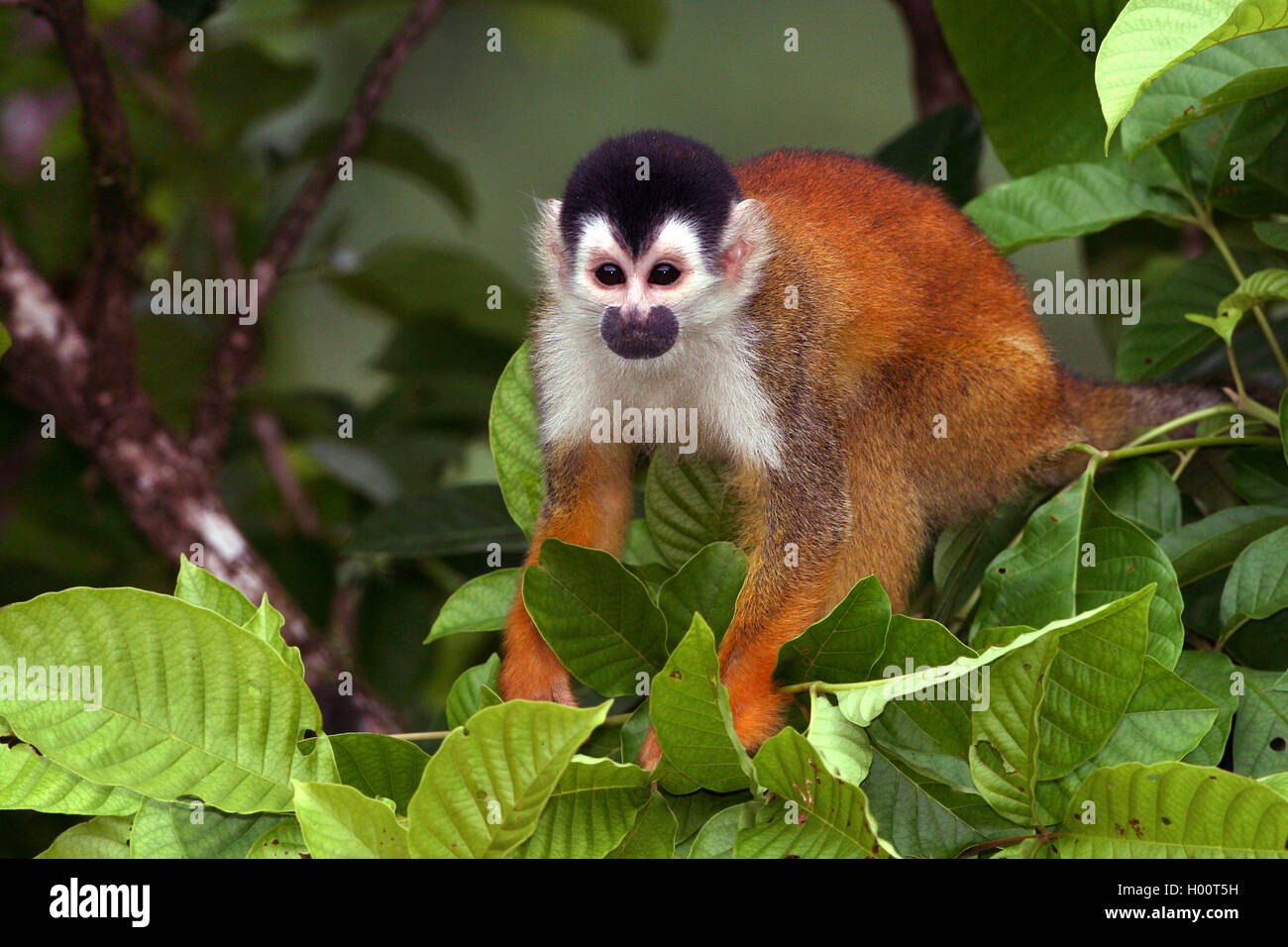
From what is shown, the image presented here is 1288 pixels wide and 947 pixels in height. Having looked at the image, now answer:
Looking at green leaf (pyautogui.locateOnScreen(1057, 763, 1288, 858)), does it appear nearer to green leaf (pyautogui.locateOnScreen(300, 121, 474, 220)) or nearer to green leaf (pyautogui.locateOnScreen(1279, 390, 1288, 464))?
green leaf (pyautogui.locateOnScreen(1279, 390, 1288, 464))

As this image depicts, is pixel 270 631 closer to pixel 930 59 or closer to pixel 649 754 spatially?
pixel 649 754

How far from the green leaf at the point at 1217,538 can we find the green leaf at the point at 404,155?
2.57 meters

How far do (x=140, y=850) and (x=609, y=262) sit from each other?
1.29 m

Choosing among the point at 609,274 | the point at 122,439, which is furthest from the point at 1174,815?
the point at 122,439

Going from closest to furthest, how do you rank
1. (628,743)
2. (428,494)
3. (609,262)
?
(628,743), (609,262), (428,494)

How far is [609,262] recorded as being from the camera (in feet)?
7.29

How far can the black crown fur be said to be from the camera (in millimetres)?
2117

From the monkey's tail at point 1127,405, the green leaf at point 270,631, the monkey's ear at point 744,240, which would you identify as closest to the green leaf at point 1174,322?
the monkey's tail at point 1127,405

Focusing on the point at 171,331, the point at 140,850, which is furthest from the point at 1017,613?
the point at 171,331

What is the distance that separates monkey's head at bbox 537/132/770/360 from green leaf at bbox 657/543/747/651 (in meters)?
0.68

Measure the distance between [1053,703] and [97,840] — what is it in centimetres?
118

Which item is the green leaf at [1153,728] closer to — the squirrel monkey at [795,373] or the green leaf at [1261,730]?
the green leaf at [1261,730]

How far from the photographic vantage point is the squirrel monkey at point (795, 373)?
212cm

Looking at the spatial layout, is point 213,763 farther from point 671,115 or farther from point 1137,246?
point 671,115
